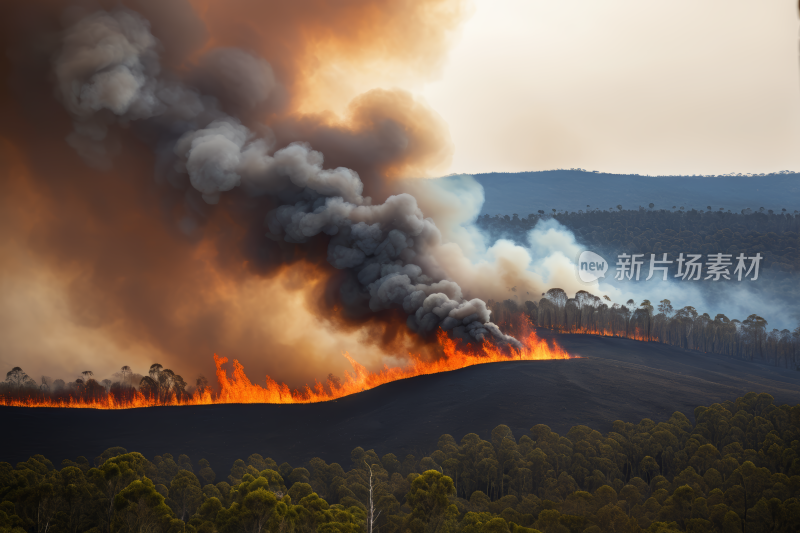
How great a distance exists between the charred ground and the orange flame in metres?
3.00

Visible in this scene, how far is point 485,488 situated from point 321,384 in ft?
152

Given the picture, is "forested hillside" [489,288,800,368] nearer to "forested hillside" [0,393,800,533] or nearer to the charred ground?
the charred ground

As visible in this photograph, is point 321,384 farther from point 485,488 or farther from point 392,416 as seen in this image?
point 485,488

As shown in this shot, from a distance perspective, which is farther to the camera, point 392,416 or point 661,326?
point 661,326

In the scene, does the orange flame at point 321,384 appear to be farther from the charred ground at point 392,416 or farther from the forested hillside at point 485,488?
the forested hillside at point 485,488

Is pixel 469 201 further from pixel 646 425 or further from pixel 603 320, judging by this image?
pixel 603 320

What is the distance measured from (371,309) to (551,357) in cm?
3108

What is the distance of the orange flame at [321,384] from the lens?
81.3m

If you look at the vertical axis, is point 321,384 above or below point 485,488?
above

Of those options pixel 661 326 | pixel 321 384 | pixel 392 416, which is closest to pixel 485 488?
pixel 392 416

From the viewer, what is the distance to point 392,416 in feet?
229

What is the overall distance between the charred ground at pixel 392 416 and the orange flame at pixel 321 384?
9.85ft

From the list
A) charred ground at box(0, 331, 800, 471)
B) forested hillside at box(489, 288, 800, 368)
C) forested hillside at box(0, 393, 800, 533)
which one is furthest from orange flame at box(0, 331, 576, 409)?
forested hillside at box(489, 288, 800, 368)

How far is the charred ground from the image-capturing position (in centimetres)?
6369
